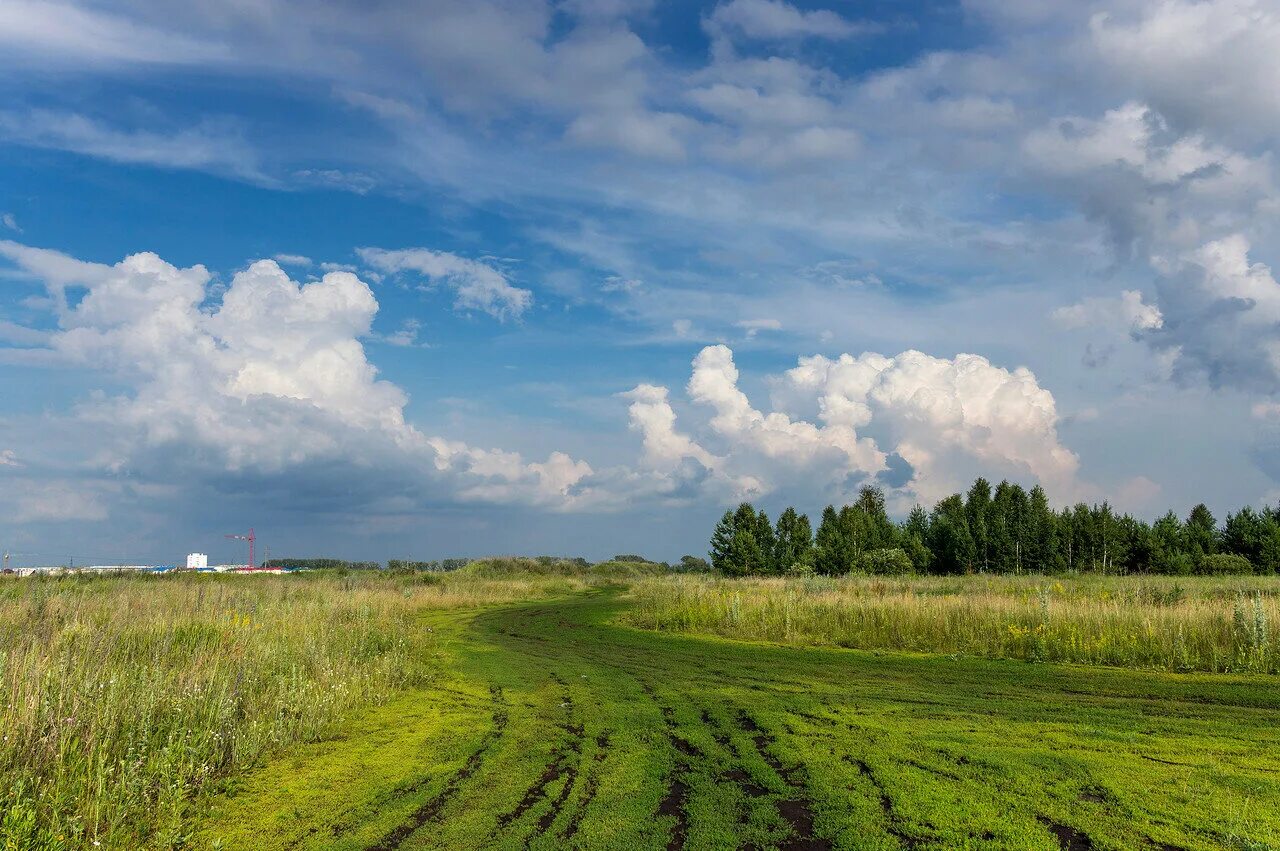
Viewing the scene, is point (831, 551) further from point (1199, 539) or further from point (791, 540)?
point (1199, 539)

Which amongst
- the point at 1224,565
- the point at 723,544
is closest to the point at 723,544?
the point at 723,544

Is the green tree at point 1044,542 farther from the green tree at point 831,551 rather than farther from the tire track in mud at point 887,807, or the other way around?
the tire track in mud at point 887,807

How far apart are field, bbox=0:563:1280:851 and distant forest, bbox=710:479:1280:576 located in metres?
59.5

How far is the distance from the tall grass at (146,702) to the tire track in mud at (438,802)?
1693mm

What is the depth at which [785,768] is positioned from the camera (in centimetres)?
752

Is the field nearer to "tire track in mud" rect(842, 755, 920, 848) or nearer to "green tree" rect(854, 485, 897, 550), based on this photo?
"tire track in mud" rect(842, 755, 920, 848)

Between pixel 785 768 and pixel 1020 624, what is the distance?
1233cm

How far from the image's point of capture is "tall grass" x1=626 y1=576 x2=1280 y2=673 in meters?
14.5

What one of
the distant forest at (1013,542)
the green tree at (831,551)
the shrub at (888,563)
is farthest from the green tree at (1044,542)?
the shrub at (888,563)

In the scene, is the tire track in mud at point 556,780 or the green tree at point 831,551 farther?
the green tree at point 831,551

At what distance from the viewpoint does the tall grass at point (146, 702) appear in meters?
5.94

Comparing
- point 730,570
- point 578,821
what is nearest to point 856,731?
point 578,821

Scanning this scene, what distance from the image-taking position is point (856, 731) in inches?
356

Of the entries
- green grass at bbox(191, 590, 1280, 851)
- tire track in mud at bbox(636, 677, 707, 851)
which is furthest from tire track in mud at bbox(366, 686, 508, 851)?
tire track in mud at bbox(636, 677, 707, 851)
